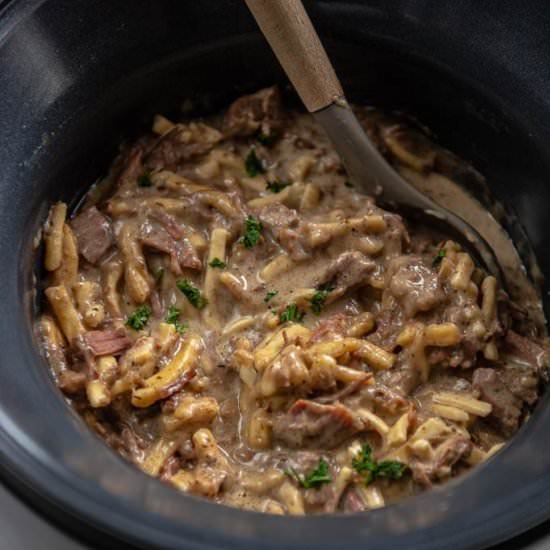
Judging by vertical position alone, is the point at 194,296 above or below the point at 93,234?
below

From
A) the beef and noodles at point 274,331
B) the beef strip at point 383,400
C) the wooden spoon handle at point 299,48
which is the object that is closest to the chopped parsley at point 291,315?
the beef and noodles at point 274,331

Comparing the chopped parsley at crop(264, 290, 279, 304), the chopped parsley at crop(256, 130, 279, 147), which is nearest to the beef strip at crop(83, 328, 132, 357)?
the chopped parsley at crop(264, 290, 279, 304)

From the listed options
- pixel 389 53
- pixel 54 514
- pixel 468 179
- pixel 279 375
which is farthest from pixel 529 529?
pixel 389 53

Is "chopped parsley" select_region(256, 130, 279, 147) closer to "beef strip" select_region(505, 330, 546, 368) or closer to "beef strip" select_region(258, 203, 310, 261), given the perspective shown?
"beef strip" select_region(258, 203, 310, 261)

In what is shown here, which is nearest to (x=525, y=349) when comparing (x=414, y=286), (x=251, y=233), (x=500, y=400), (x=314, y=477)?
(x=500, y=400)

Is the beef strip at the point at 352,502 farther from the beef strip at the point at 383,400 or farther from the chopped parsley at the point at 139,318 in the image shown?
the chopped parsley at the point at 139,318

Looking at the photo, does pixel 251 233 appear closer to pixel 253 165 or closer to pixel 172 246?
pixel 172 246

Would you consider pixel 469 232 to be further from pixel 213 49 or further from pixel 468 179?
pixel 213 49
